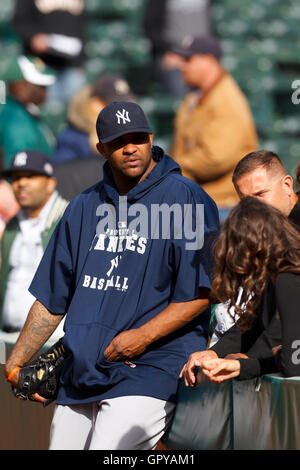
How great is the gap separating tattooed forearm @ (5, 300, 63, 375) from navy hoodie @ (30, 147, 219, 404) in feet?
0.62

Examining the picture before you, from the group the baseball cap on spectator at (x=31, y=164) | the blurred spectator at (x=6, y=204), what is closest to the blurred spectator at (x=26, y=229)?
the baseball cap on spectator at (x=31, y=164)

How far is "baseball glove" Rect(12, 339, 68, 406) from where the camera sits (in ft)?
11.3

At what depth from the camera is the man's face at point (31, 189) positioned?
17.1ft

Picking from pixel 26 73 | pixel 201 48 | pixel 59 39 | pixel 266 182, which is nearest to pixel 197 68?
pixel 201 48

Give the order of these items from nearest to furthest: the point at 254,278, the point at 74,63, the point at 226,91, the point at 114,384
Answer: the point at 254,278, the point at 114,384, the point at 226,91, the point at 74,63

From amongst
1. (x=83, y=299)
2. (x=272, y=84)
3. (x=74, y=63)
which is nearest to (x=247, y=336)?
(x=83, y=299)

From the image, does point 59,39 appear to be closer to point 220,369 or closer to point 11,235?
point 11,235

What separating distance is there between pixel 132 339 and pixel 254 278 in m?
0.53

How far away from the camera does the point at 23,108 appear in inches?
274

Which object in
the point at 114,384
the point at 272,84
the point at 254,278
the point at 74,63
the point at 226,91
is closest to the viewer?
the point at 254,278

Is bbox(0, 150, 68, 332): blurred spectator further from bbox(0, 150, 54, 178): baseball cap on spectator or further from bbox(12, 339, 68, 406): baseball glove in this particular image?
bbox(12, 339, 68, 406): baseball glove

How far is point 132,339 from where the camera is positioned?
3.24 metres

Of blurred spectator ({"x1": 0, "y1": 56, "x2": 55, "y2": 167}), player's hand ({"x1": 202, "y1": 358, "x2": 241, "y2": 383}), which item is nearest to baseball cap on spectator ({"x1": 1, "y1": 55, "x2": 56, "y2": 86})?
blurred spectator ({"x1": 0, "y1": 56, "x2": 55, "y2": 167})
